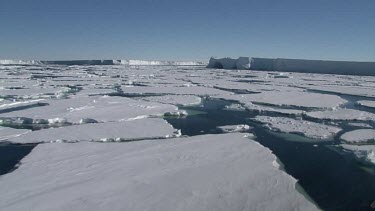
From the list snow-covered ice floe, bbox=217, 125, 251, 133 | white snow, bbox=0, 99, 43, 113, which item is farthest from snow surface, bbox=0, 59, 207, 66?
snow-covered ice floe, bbox=217, 125, 251, 133

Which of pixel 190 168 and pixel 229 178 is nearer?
pixel 229 178

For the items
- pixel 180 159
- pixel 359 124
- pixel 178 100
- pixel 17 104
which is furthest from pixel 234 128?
pixel 17 104

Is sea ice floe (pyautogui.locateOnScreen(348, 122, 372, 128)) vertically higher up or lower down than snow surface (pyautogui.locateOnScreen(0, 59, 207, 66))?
higher up

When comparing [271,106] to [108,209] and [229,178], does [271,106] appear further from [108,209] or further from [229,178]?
[108,209]

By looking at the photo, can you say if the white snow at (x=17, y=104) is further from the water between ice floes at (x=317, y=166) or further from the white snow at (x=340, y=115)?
the white snow at (x=340, y=115)

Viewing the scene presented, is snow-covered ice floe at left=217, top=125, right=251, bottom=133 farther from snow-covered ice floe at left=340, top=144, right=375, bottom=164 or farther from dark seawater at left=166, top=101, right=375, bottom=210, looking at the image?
snow-covered ice floe at left=340, top=144, right=375, bottom=164

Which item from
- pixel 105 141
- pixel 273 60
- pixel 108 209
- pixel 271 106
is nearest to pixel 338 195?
pixel 108 209

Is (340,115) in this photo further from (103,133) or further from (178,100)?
(103,133)
